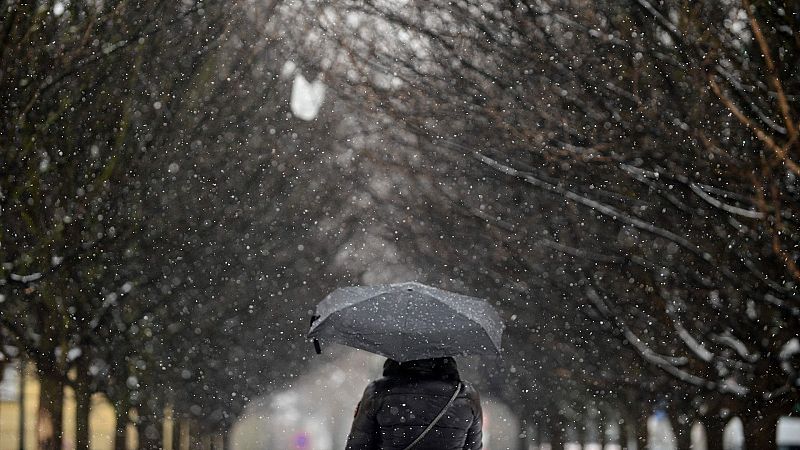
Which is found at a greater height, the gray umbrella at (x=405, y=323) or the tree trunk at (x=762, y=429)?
the tree trunk at (x=762, y=429)

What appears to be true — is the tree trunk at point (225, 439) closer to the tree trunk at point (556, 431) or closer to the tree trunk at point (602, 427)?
the tree trunk at point (602, 427)

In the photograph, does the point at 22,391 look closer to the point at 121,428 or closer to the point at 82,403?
the point at 121,428

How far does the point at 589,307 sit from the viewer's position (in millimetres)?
16125

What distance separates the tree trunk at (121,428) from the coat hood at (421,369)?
19.2 m

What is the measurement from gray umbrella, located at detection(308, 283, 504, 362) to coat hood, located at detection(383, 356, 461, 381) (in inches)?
3.1

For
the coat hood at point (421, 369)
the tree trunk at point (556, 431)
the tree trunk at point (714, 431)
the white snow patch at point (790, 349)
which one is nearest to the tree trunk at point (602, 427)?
the tree trunk at point (556, 431)

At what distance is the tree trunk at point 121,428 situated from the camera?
1001 inches

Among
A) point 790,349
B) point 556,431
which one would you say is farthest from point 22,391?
point 790,349

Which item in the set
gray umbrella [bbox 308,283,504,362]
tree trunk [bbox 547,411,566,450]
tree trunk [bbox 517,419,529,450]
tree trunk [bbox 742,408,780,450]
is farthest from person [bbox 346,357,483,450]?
tree trunk [bbox 517,419,529,450]

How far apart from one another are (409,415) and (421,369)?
285 millimetres

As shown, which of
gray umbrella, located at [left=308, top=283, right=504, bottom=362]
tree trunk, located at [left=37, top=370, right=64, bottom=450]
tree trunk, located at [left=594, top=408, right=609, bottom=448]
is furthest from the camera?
tree trunk, located at [left=594, top=408, right=609, bottom=448]

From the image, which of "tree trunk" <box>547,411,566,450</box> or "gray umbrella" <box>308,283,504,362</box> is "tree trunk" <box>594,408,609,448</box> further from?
"gray umbrella" <box>308,283,504,362</box>

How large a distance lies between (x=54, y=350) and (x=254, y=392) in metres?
19.0

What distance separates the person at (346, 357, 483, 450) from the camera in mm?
6660
